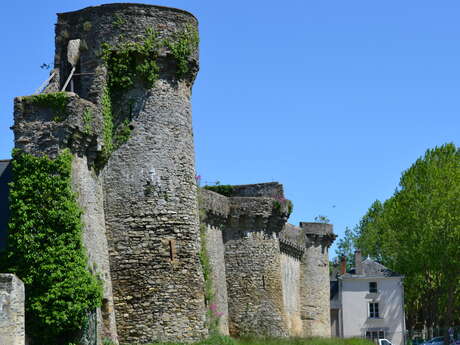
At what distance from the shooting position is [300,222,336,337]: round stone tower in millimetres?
51122

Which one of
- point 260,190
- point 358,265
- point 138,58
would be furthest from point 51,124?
point 358,265

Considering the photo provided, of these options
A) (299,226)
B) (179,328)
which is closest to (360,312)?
(299,226)

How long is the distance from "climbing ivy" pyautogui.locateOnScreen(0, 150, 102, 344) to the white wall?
47.6 m

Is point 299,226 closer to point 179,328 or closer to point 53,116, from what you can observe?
point 179,328

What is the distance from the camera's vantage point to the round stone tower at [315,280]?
51122mm

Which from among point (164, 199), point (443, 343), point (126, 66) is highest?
point (126, 66)

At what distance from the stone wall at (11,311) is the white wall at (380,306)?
164ft

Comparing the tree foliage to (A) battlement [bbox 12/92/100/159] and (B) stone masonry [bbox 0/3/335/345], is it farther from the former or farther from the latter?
(A) battlement [bbox 12/92/100/159]

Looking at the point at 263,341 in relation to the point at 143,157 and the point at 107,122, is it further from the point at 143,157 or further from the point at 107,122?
the point at 107,122

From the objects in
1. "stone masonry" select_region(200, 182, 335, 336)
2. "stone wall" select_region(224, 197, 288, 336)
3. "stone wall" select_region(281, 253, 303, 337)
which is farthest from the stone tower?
"stone wall" select_region(281, 253, 303, 337)

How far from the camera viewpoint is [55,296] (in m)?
25.0

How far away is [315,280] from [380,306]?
809 inches

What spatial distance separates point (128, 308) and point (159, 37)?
810 cm

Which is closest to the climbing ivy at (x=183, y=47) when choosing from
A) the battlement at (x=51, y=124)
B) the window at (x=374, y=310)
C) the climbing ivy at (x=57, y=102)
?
the battlement at (x=51, y=124)
